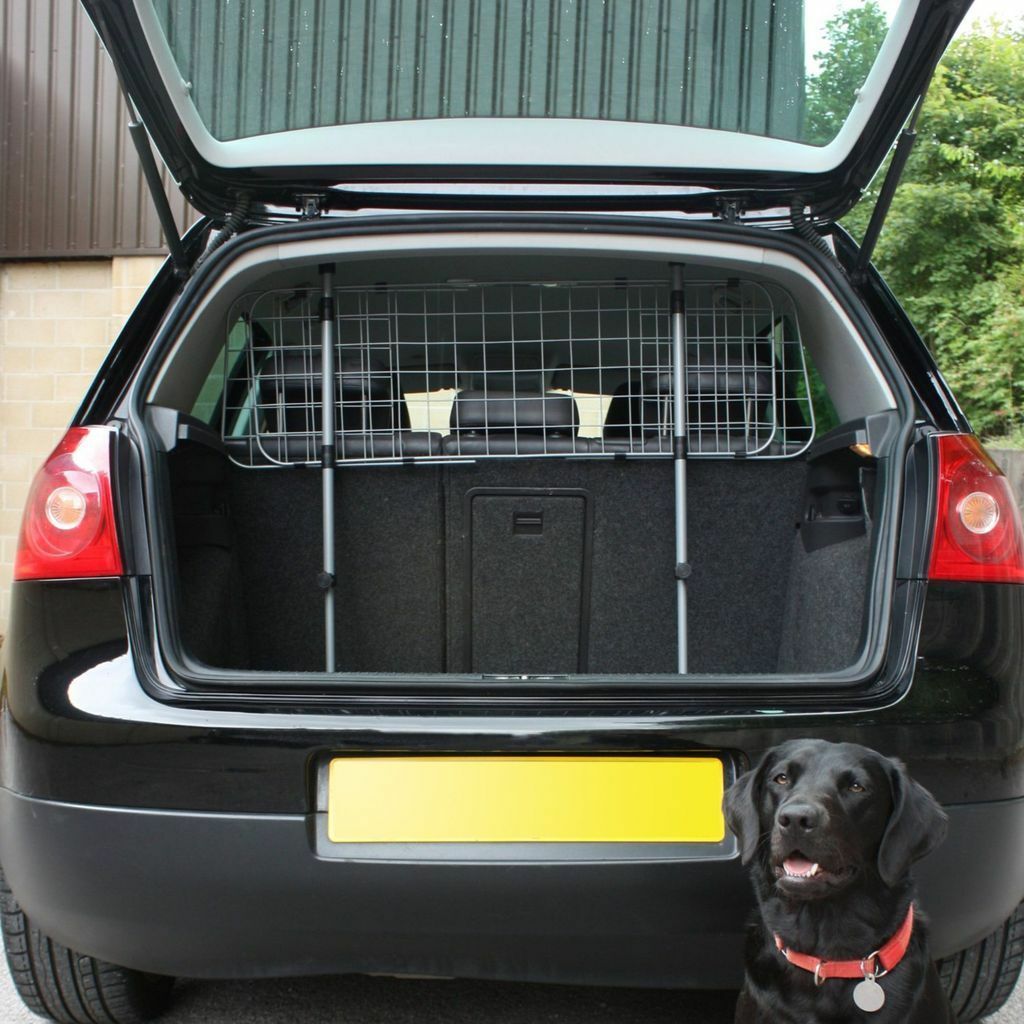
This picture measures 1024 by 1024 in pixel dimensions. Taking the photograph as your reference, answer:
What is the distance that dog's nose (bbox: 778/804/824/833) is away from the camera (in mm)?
1701

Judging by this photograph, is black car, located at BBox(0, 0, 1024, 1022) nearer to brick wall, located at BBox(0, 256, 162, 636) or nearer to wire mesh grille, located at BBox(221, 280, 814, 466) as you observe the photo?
wire mesh grille, located at BBox(221, 280, 814, 466)

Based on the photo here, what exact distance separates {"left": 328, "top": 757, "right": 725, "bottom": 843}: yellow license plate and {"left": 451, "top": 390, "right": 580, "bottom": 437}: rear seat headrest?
1231mm

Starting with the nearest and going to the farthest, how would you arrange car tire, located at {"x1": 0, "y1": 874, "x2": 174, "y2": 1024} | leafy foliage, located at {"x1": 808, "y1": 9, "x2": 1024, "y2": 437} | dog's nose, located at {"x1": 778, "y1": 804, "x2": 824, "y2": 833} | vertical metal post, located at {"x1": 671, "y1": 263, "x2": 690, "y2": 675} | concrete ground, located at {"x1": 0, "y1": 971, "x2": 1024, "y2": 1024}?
dog's nose, located at {"x1": 778, "y1": 804, "x2": 824, "y2": 833}
car tire, located at {"x1": 0, "y1": 874, "x2": 174, "y2": 1024}
concrete ground, located at {"x1": 0, "y1": 971, "x2": 1024, "y2": 1024}
vertical metal post, located at {"x1": 671, "y1": 263, "x2": 690, "y2": 675}
leafy foliage, located at {"x1": 808, "y1": 9, "x2": 1024, "y2": 437}

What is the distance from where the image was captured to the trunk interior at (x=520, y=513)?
285 cm

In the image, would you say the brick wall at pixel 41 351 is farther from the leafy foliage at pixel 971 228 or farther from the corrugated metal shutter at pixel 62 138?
the leafy foliage at pixel 971 228

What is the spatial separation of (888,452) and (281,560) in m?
1.44

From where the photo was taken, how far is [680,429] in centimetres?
272

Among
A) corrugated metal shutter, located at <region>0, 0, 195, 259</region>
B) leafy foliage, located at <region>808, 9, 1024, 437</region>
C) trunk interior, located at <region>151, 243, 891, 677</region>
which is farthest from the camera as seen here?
leafy foliage, located at <region>808, 9, 1024, 437</region>

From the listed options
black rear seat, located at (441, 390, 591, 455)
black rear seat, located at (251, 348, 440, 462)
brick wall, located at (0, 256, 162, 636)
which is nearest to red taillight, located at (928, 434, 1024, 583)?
black rear seat, located at (441, 390, 591, 455)

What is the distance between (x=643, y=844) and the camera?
1776 millimetres

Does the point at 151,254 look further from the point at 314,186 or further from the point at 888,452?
the point at 888,452

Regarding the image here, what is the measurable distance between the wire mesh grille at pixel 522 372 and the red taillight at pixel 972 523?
0.81 m

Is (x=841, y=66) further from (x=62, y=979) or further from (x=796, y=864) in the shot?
(x=62, y=979)

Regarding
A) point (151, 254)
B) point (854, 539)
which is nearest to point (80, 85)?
point (151, 254)
